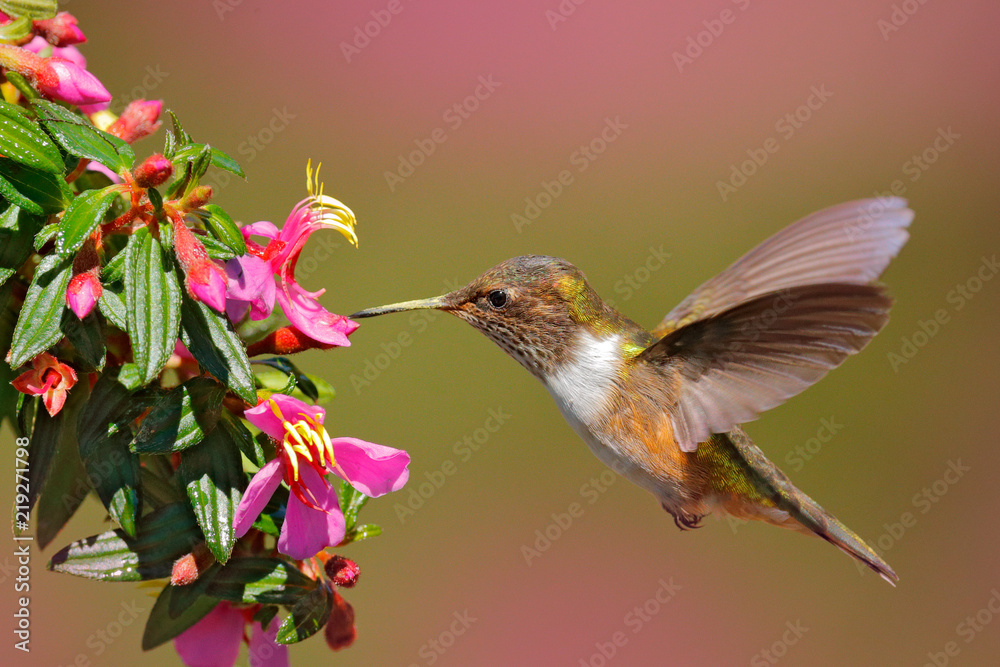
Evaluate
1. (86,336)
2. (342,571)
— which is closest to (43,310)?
(86,336)

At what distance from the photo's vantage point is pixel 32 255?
106cm

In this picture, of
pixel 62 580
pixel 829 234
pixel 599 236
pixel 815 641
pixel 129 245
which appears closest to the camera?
pixel 129 245

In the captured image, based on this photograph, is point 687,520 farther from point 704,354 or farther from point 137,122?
point 137,122

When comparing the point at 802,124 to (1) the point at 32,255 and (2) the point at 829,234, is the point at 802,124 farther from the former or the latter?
(1) the point at 32,255

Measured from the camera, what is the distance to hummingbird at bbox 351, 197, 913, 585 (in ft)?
4.32

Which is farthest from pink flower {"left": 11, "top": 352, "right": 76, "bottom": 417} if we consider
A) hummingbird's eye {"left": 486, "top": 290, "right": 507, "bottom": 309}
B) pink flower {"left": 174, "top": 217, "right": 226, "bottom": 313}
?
hummingbird's eye {"left": 486, "top": 290, "right": 507, "bottom": 309}

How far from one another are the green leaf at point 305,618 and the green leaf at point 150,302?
1.30ft

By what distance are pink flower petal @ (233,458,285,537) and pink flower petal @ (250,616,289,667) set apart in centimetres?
24

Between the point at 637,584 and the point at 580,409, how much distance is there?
10.8 ft

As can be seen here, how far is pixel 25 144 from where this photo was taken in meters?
0.93

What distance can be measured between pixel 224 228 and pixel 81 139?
0.60ft

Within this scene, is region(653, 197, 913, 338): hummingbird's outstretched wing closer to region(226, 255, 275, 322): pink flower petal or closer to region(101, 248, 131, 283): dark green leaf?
region(226, 255, 275, 322): pink flower petal

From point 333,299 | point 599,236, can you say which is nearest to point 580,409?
point 333,299

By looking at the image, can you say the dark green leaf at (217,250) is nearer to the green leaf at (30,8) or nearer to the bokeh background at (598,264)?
the green leaf at (30,8)
